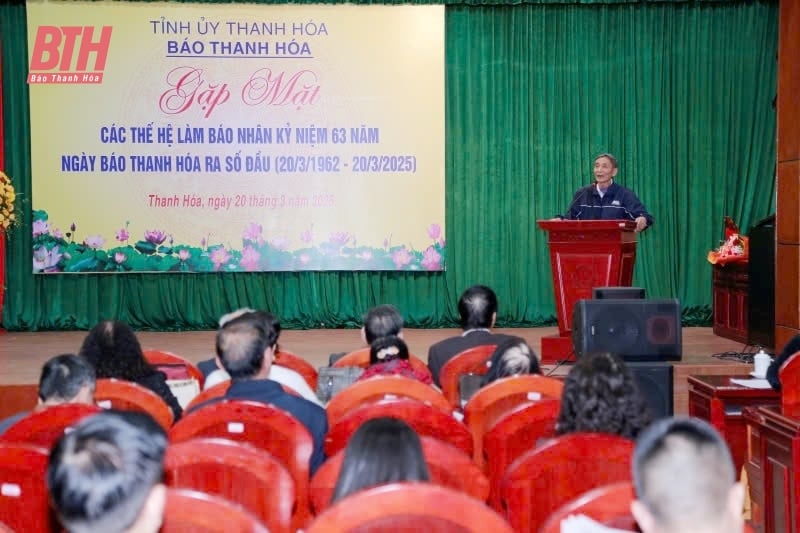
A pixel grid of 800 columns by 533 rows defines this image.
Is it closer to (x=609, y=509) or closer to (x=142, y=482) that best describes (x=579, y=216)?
(x=609, y=509)

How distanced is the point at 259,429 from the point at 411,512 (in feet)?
3.64

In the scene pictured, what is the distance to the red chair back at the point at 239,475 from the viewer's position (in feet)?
7.86

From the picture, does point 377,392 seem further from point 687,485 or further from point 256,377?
point 687,485

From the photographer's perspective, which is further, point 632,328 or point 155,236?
point 155,236

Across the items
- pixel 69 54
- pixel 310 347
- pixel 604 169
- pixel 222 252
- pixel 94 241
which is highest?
pixel 69 54

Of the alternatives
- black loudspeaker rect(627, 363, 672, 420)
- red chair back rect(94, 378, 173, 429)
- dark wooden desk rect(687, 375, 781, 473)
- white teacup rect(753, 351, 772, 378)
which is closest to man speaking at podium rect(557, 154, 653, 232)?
black loudspeaker rect(627, 363, 672, 420)

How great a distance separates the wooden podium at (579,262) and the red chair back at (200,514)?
496cm

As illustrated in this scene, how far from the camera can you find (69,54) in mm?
9492

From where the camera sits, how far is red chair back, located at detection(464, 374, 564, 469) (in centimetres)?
339

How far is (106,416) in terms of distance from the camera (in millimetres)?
1688

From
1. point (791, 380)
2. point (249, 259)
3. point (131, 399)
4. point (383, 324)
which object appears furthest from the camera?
point (249, 259)

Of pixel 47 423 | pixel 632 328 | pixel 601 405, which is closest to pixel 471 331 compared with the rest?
pixel 632 328

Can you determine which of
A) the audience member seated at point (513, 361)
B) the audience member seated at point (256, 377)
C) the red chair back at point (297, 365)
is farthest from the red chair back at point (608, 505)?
the red chair back at point (297, 365)

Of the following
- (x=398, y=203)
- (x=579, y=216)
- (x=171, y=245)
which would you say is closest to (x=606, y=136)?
(x=398, y=203)
